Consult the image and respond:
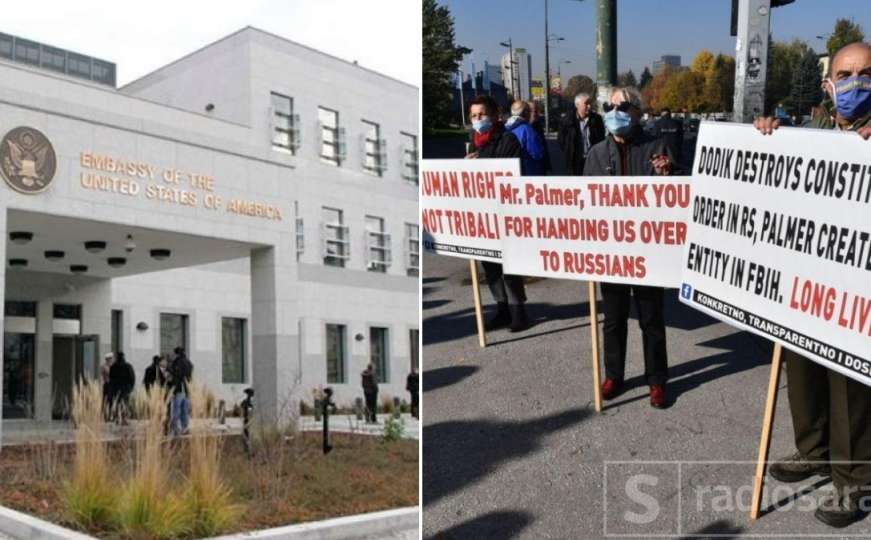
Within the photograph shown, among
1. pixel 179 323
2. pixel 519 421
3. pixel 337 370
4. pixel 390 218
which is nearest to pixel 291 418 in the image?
pixel 519 421

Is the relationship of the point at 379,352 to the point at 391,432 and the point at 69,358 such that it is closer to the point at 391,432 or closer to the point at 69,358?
the point at 69,358

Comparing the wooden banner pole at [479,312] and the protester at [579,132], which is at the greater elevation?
the protester at [579,132]

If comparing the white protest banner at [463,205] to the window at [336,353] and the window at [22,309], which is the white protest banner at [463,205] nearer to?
the window at [22,309]

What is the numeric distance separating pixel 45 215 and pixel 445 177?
11.4 meters

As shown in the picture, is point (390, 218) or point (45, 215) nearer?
point (45, 215)

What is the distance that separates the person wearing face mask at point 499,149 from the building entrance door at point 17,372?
65.1 feet

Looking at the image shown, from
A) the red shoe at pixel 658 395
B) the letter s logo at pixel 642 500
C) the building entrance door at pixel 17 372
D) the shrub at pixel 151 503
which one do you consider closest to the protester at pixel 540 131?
the red shoe at pixel 658 395

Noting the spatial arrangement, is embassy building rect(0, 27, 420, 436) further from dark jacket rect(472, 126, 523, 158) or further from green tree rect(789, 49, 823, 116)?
green tree rect(789, 49, 823, 116)

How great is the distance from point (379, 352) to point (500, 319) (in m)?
30.4

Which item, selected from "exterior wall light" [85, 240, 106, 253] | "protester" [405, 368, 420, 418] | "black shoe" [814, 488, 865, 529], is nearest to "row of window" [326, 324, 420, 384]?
"protester" [405, 368, 420, 418]

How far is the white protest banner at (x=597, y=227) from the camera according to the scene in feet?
21.3

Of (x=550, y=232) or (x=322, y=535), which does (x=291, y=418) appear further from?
(x=550, y=232)

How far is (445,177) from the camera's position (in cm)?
794

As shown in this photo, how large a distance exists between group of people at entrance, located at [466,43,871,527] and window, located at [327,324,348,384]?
26.9 meters
